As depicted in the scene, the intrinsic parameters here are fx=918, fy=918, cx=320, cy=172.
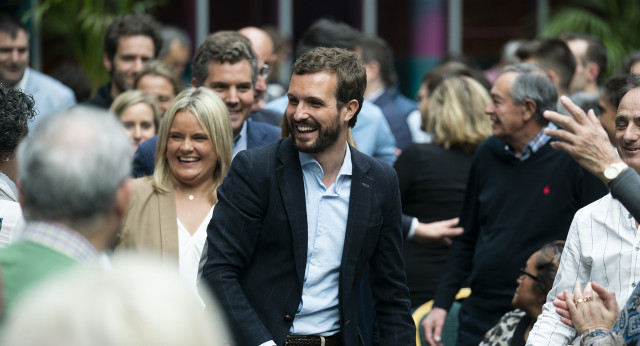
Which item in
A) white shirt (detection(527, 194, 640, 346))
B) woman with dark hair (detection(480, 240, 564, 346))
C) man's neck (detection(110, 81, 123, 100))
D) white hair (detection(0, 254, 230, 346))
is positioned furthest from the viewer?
man's neck (detection(110, 81, 123, 100))

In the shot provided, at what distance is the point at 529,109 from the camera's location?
4.95m

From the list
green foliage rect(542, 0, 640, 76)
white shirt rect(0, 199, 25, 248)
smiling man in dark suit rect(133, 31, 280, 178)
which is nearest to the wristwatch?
white shirt rect(0, 199, 25, 248)

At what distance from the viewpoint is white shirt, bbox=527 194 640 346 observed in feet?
10.9

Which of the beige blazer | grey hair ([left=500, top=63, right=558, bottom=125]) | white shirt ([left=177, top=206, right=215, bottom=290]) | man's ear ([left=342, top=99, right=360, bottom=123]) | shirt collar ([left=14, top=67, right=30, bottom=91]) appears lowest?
white shirt ([left=177, top=206, right=215, bottom=290])

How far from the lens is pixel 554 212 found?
4.65m

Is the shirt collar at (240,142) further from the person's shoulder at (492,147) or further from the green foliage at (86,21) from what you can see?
the green foliage at (86,21)

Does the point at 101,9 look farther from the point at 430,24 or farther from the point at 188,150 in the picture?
the point at 188,150

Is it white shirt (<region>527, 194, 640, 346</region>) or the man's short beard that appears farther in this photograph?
the man's short beard

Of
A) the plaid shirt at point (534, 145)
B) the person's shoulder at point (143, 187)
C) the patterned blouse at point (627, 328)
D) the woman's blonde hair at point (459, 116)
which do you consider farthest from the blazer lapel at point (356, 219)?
the woman's blonde hair at point (459, 116)

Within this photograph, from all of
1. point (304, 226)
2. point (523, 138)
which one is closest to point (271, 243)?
point (304, 226)

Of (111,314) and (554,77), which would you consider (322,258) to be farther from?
(554,77)

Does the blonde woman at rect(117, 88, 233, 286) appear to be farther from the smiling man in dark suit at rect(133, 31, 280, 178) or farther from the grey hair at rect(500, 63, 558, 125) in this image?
the grey hair at rect(500, 63, 558, 125)

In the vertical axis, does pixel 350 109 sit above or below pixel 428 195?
above

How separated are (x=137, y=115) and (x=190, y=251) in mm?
2094
